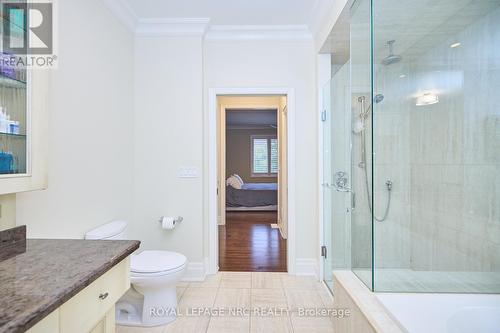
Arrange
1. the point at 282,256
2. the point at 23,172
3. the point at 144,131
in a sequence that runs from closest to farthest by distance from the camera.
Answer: the point at 23,172 < the point at 144,131 < the point at 282,256

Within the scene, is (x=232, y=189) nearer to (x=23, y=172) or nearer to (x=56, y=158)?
(x=56, y=158)

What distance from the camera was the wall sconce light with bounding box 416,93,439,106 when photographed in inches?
87.0

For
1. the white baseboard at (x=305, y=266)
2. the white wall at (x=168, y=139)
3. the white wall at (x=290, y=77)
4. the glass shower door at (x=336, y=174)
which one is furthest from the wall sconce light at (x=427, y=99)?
the white wall at (x=168, y=139)

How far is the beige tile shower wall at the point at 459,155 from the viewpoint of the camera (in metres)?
1.83

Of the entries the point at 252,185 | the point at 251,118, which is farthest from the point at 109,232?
the point at 251,118

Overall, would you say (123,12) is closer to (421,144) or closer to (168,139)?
(168,139)

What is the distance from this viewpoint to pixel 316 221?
9.31 feet

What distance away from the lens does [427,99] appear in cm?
226

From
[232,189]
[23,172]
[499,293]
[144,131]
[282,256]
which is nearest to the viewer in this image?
[23,172]

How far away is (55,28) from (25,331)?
151 centimetres

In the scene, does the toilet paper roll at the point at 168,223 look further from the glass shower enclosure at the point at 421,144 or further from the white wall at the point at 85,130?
the glass shower enclosure at the point at 421,144

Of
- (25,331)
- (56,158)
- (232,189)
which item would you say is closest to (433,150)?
(25,331)

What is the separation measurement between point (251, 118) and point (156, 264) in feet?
19.0

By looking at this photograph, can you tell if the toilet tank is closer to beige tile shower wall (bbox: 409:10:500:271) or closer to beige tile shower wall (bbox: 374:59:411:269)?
beige tile shower wall (bbox: 374:59:411:269)
